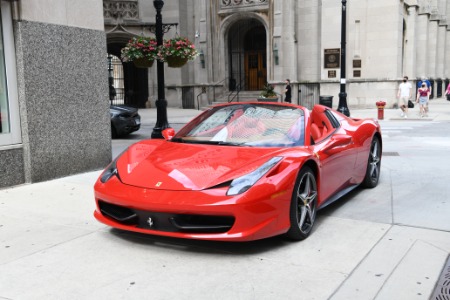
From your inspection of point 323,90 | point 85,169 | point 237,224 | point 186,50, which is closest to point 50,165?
point 85,169

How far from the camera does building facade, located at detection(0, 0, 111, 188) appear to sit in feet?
23.5

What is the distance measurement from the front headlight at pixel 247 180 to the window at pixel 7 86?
174 inches

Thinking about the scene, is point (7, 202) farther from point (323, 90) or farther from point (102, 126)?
point (323, 90)

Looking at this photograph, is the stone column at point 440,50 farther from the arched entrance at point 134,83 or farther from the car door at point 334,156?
the car door at point 334,156

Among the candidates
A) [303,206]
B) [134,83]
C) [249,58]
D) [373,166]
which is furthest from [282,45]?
[303,206]

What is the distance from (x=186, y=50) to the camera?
12367 millimetres

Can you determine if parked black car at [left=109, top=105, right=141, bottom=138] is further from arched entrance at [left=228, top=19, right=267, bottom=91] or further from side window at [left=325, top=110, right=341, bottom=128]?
arched entrance at [left=228, top=19, right=267, bottom=91]

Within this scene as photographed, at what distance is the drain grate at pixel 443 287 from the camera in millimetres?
3544

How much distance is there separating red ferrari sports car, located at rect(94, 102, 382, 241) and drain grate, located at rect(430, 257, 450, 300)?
128 cm

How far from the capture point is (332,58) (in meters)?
27.5

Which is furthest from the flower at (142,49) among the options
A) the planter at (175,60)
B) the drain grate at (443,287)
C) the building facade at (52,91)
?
the drain grate at (443,287)

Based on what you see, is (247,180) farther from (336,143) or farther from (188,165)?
(336,143)

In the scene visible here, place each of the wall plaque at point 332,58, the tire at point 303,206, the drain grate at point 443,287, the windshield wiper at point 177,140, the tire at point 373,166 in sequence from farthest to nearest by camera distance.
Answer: the wall plaque at point 332,58
the tire at point 373,166
the windshield wiper at point 177,140
the tire at point 303,206
the drain grate at point 443,287

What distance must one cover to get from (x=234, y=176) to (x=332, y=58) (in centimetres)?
2453
